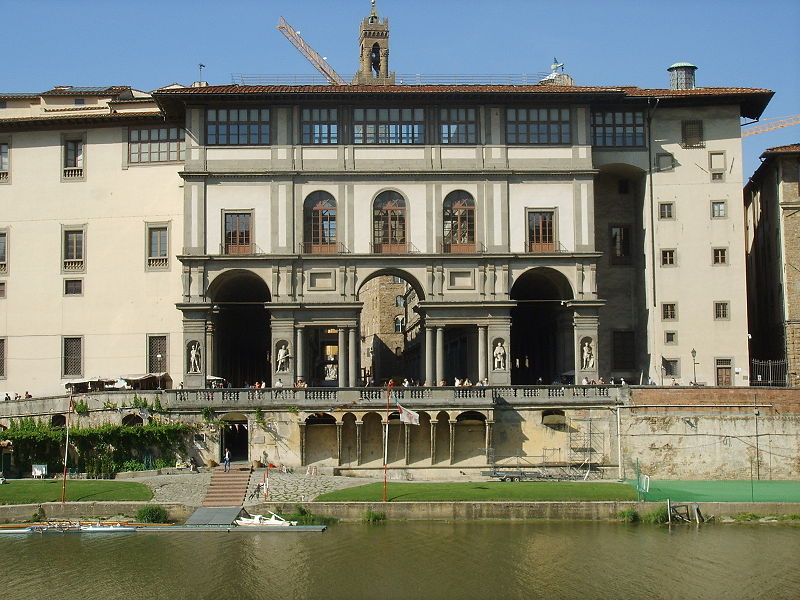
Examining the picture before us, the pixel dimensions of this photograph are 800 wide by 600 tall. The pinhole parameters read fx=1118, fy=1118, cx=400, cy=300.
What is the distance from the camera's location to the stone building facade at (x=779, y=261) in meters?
74.5

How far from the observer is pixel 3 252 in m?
76.3

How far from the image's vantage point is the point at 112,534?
170ft

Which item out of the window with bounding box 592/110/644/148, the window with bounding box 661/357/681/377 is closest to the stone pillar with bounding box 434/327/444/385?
the window with bounding box 661/357/681/377

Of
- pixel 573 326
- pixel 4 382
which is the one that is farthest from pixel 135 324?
pixel 573 326

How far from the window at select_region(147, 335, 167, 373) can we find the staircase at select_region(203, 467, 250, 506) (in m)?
14.1

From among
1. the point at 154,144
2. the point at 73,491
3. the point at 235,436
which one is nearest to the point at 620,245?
the point at 235,436

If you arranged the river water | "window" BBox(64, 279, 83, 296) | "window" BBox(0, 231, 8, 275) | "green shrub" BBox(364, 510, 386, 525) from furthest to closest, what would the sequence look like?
"window" BBox(0, 231, 8, 275) < "window" BBox(64, 279, 83, 296) < "green shrub" BBox(364, 510, 386, 525) < the river water

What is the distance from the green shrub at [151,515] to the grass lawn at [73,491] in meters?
2.20

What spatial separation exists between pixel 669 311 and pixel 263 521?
33.2m

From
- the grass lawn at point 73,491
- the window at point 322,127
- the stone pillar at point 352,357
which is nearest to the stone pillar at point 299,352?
the stone pillar at point 352,357

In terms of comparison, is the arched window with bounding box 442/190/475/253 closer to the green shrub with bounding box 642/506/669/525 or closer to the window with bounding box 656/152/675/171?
the window with bounding box 656/152/675/171

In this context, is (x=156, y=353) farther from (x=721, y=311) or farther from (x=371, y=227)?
(x=721, y=311)

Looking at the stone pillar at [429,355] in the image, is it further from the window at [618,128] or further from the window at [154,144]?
the window at [154,144]

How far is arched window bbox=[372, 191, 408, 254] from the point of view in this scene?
71000 millimetres
